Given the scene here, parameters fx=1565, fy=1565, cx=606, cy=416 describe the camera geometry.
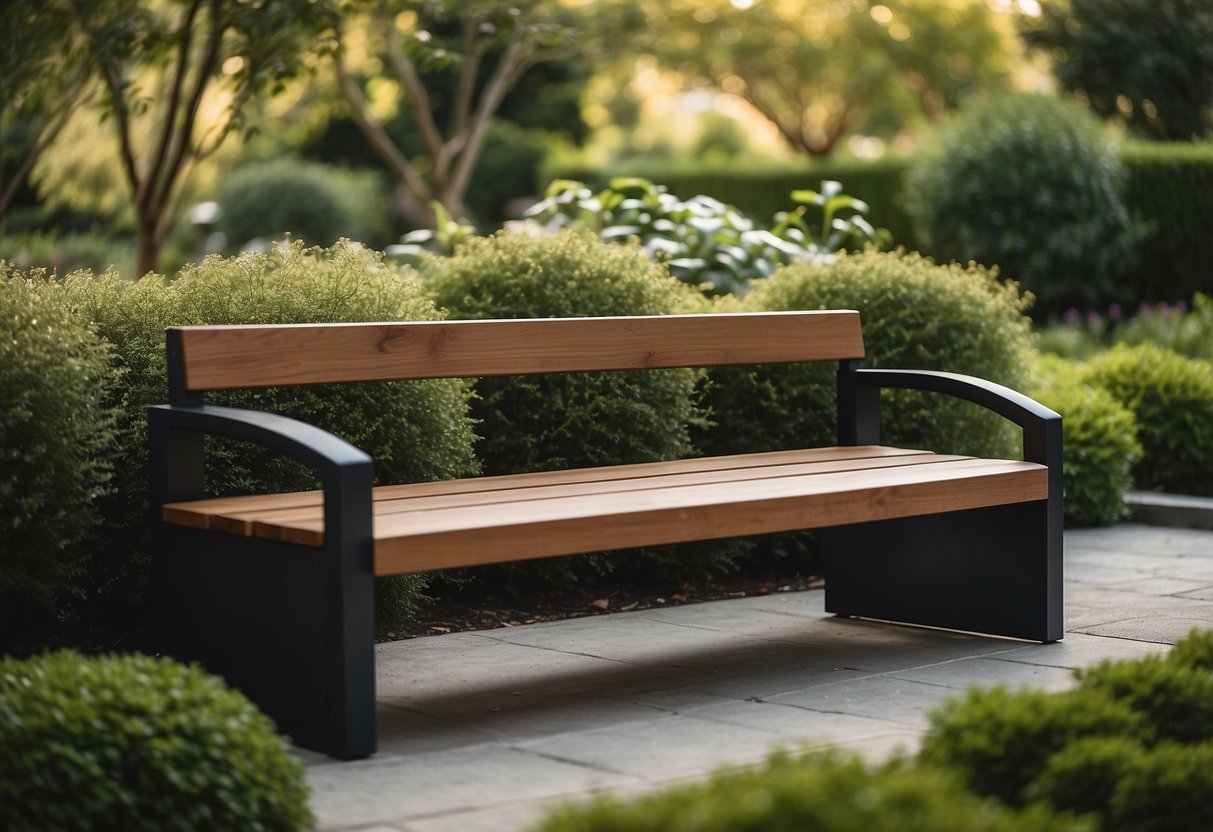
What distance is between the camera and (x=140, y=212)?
306 inches

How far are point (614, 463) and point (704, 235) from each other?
236 cm

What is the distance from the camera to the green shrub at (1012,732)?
281 cm

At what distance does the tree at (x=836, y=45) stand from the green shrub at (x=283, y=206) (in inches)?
310

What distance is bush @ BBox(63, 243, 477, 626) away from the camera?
4469 millimetres

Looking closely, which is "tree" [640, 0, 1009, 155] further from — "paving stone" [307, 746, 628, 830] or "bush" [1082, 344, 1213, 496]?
"paving stone" [307, 746, 628, 830]

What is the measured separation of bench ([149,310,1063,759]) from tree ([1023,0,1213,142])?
1378 centimetres

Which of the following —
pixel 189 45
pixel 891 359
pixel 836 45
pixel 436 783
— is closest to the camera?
pixel 436 783

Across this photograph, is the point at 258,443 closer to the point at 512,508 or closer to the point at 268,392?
the point at 512,508

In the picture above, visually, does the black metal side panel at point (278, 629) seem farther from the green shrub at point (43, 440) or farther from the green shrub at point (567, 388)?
the green shrub at point (567, 388)

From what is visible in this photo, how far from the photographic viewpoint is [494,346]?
4.34 meters

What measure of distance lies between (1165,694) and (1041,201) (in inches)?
375

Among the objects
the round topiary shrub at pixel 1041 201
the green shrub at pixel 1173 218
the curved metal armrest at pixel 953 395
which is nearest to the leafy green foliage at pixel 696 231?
the curved metal armrest at pixel 953 395

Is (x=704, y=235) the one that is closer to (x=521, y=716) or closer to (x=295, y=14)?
(x=295, y=14)

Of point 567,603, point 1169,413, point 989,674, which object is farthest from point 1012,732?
point 1169,413
